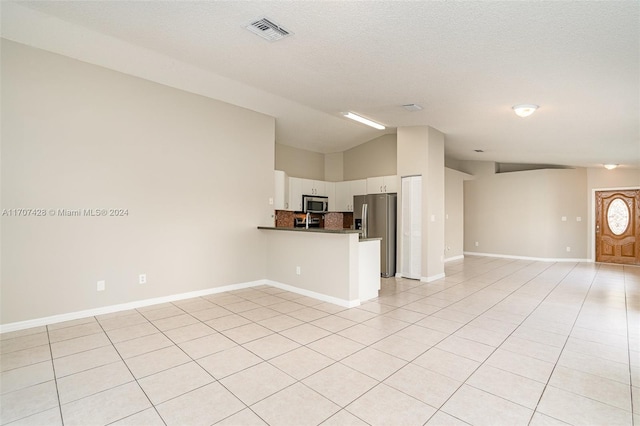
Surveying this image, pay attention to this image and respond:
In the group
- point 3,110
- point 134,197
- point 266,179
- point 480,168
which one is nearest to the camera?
point 3,110

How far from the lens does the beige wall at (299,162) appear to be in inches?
281

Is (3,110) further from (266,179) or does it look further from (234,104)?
(266,179)

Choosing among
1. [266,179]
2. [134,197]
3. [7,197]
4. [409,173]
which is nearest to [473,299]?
[409,173]

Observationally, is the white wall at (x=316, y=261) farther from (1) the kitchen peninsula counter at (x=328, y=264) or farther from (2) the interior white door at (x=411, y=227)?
(2) the interior white door at (x=411, y=227)

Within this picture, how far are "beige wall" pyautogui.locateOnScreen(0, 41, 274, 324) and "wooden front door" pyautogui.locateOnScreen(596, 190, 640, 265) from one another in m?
9.15

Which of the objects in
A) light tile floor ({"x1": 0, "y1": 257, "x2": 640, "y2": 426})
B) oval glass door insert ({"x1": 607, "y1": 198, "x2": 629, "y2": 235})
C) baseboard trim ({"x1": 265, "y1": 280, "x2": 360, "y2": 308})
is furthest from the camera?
oval glass door insert ({"x1": 607, "y1": 198, "x2": 629, "y2": 235})

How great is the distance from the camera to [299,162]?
24.8 feet

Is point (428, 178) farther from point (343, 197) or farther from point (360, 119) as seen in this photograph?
point (343, 197)

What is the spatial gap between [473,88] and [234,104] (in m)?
3.57

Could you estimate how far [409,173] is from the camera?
5.94m

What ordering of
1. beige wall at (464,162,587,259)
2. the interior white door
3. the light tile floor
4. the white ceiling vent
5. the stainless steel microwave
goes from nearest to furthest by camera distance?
the light tile floor, the white ceiling vent, the interior white door, the stainless steel microwave, beige wall at (464,162,587,259)

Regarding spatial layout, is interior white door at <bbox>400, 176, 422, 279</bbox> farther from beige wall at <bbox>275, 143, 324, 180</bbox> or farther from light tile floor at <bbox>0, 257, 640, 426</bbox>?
beige wall at <bbox>275, 143, 324, 180</bbox>

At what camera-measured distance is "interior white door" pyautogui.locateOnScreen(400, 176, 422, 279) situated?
19.4ft

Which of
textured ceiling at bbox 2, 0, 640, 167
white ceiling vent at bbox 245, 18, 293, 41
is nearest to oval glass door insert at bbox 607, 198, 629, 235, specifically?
textured ceiling at bbox 2, 0, 640, 167
